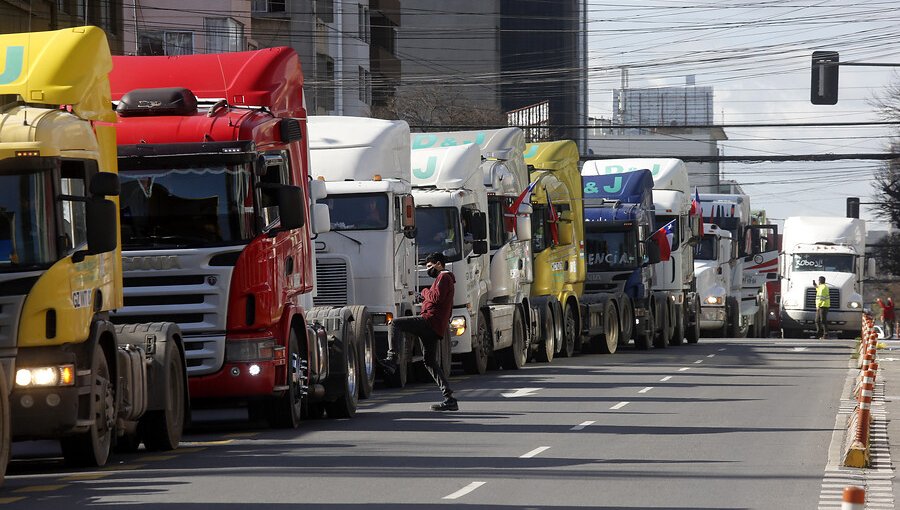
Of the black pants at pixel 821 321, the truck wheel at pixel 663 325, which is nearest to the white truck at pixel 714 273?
the black pants at pixel 821 321

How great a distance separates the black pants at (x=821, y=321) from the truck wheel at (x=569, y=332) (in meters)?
23.7

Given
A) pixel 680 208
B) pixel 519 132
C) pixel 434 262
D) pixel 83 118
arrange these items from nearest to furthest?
1. pixel 83 118
2. pixel 434 262
3. pixel 519 132
4. pixel 680 208

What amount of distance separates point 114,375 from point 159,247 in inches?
107

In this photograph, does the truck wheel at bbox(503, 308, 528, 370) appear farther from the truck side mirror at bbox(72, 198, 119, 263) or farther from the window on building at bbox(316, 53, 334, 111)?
the window on building at bbox(316, 53, 334, 111)

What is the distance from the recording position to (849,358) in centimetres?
3816

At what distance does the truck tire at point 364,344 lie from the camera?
2147 centimetres

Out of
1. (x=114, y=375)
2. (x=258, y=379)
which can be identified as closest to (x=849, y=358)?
(x=258, y=379)

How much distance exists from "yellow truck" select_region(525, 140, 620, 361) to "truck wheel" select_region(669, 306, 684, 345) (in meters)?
6.69

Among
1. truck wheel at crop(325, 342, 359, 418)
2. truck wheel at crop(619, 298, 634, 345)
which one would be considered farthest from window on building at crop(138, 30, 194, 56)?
truck wheel at crop(325, 342, 359, 418)

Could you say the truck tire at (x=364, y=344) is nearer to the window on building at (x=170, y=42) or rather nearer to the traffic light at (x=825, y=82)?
the traffic light at (x=825, y=82)

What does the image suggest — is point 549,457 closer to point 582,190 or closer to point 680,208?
point 582,190

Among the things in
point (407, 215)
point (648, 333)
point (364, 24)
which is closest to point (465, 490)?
point (407, 215)

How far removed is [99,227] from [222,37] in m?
37.0

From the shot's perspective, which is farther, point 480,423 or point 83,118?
point 480,423
